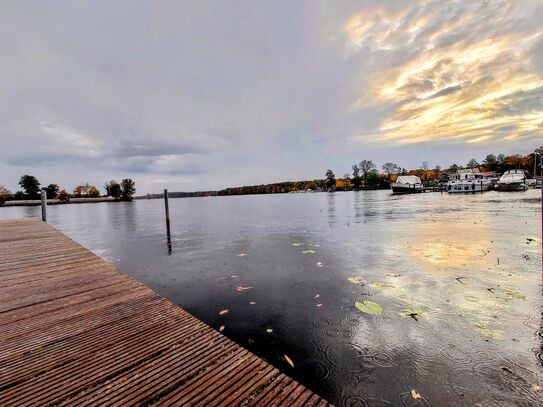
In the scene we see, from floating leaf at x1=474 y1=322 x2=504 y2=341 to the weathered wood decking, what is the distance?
3456mm

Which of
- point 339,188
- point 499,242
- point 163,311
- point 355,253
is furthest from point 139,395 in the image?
point 339,188

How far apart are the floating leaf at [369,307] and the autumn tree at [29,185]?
134m

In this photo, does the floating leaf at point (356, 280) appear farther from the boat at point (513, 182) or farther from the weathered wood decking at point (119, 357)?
the boat at point (513, 182)

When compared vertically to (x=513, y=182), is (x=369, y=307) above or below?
below

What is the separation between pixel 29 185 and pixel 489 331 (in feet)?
451

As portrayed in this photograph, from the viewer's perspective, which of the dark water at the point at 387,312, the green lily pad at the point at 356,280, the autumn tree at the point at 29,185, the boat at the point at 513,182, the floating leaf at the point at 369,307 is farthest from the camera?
the autumn tree at the point at 29,185

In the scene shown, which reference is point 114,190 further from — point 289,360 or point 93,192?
point 289,360

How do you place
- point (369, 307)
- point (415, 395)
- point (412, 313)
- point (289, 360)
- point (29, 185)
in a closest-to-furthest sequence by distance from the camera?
point (415, 395)
point (289, 360)
point (412, 313)
point (369, 307)
point (29, 185)

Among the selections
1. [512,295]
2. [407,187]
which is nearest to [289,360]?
[512,295]

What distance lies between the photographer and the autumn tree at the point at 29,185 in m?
96.1

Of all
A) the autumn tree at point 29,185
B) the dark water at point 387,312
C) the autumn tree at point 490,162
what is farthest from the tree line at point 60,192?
the autumn tree at point 490,162

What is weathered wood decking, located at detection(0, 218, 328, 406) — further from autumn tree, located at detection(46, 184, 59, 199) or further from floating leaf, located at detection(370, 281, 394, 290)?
autumn tree, located at detection(46, 184, 59, 199)

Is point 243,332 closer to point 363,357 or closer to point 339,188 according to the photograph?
point 363,357

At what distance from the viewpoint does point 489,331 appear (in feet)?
12.0
